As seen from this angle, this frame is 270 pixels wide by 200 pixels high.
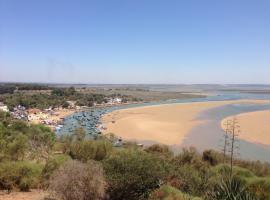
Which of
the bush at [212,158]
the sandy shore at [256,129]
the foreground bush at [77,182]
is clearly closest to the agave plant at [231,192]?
the foreground bush at [77,182]

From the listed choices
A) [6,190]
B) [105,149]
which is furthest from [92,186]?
[105,149]

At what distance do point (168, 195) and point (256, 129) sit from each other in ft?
142

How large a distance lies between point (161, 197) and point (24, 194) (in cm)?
555

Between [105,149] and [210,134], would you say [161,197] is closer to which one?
[105,149]

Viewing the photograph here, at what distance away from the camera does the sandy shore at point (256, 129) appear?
43.7m

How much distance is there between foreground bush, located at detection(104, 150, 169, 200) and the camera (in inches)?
499

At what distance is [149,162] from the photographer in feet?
44.2

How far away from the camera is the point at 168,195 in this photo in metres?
11.4

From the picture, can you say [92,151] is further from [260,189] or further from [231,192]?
[231,192]

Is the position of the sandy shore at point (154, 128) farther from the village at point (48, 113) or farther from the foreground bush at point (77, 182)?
the foreground bush at point (77, 182)

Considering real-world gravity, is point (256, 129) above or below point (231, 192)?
below

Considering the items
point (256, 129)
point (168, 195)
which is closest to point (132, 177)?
point (168, 195)

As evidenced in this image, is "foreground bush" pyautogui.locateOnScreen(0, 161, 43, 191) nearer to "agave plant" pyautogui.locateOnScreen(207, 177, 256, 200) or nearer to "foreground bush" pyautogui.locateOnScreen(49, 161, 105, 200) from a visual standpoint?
"foreground bush" pyautogui.locateOnScreen(49, 161, 105, 200)

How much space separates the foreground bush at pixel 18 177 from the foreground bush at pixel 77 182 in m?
3.06
